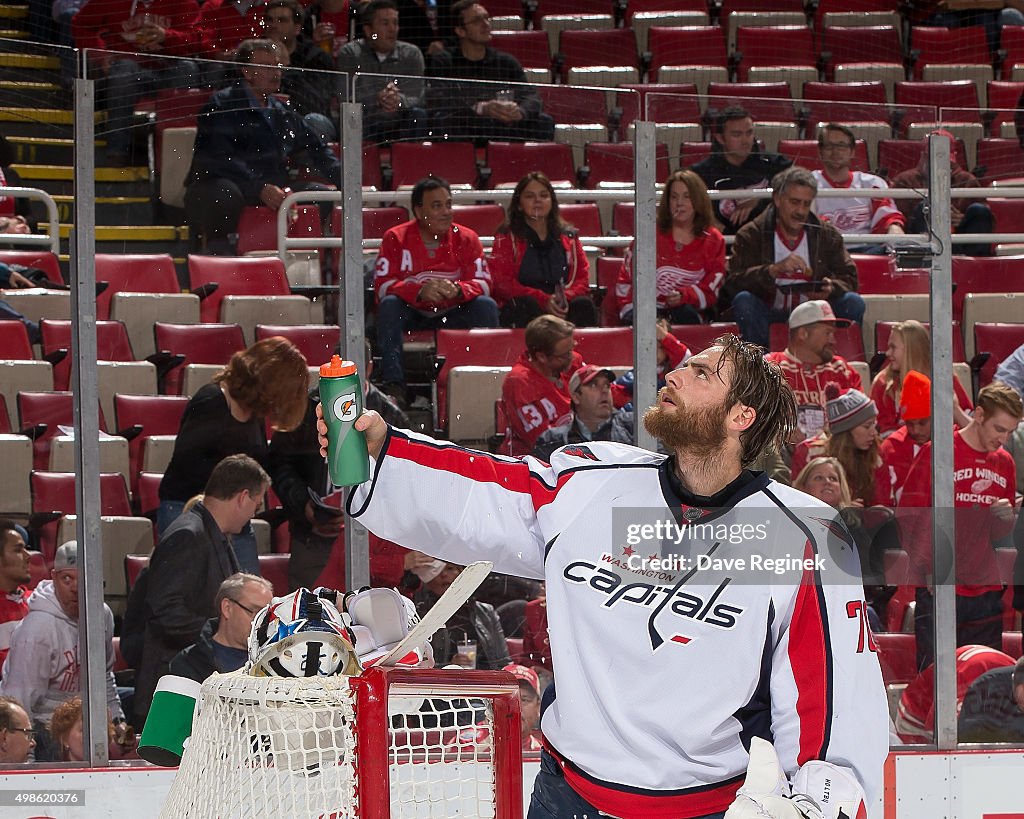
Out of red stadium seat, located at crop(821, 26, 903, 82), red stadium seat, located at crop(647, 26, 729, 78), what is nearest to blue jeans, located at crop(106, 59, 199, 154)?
red stadium seat, located at crop(647, 26, 729, 78)

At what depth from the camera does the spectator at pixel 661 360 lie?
13.0 ft

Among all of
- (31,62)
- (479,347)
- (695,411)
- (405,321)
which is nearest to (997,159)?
(479,347)

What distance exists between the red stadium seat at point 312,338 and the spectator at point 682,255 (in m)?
0.80

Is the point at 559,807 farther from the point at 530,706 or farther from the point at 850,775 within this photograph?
the point at 530,706

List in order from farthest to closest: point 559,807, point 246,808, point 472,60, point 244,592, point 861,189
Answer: point 472,60, point 861,189, point 244,592, point 559,807, point 246,808

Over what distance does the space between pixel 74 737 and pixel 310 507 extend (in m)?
0.84

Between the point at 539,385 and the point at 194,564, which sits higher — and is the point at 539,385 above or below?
above

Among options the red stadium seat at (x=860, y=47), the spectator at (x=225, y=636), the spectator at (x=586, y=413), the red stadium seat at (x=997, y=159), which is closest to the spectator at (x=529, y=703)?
the spectator at (x=586, y=413)

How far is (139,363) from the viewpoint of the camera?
3852 millimetres

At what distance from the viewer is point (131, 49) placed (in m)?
5.83

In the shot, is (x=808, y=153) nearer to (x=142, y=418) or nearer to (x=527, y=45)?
(x=142, y=418)

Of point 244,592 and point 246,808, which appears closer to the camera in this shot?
point 246,808

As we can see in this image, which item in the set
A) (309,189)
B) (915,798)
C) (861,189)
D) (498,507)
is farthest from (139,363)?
(915,798)

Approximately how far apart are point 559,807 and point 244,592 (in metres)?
1.63
